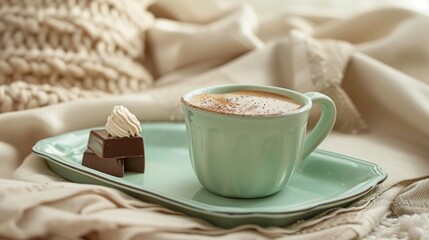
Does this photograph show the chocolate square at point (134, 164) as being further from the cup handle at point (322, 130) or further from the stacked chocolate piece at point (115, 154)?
the cup handle at point (322, 130)

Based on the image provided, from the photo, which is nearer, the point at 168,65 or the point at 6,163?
the point at 6,163

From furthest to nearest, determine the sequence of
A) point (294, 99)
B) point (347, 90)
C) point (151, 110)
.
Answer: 1. point (347, 90)
2. point (151, 110)
3. point (294, 99)

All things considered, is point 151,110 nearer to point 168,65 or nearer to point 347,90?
point 168,65

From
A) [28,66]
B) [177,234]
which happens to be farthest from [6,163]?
[177,234]

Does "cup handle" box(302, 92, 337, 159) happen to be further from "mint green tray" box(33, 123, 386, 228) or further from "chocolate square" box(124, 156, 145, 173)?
"chocolate square" box(124, 156, 145, 173)

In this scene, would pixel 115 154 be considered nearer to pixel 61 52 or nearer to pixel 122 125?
pixel 122 125

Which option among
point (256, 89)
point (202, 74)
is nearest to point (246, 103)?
point (256, 89)

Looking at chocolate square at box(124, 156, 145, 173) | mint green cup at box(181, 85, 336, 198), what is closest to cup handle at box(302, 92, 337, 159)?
mint green cup at box(181, 85, 336, 198)
